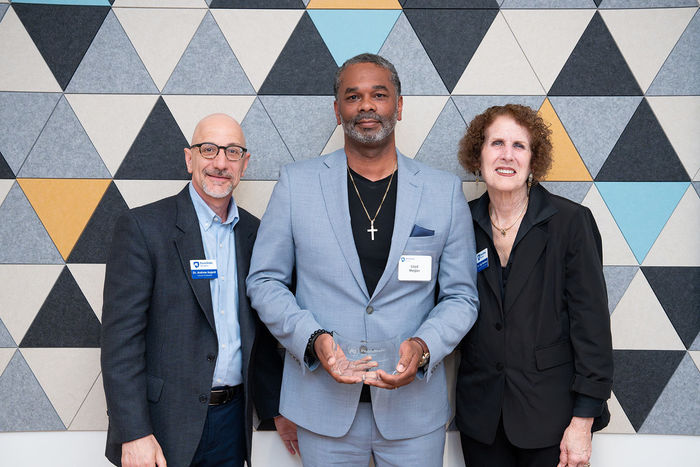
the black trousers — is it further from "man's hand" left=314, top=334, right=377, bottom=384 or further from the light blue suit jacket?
"man's hand" left=314, top=334, right=377, bottom=384

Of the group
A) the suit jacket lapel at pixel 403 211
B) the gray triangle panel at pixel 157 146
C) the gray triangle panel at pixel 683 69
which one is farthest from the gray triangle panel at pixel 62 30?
the gray triangle panel at pixel 683 69

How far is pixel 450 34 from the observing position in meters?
2.47

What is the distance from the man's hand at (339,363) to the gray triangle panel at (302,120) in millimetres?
1193

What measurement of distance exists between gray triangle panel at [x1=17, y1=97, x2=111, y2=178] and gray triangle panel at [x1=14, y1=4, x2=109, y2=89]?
0.62ft

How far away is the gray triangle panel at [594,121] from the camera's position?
8.14ft

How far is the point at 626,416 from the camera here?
2496mm

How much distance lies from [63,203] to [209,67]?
3.61 feet

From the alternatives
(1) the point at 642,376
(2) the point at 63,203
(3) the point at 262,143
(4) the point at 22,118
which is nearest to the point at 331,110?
(3) the point at 262,143

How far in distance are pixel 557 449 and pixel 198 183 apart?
1846mm

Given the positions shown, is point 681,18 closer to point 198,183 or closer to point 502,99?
point 502,99

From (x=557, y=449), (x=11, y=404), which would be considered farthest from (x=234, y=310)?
(x=11, y=404)

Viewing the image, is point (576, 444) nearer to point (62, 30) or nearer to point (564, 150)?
point (564, 150)

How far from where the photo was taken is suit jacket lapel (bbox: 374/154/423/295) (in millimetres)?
1777

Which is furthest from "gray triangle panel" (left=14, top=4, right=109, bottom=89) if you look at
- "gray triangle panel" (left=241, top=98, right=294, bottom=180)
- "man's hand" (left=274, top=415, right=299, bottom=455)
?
"man's hand" (left=274, top=415, right=299, bottom=455)
